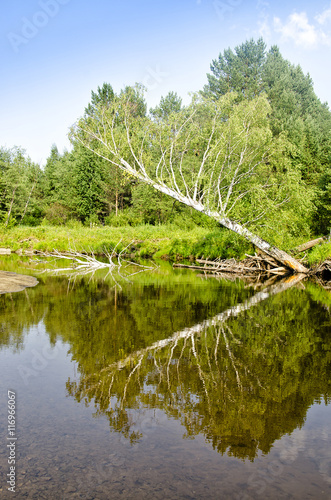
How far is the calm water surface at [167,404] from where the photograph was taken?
143 inches

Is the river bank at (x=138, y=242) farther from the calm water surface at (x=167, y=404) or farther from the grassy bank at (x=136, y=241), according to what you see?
the calm water surface at (x=167, y=404)

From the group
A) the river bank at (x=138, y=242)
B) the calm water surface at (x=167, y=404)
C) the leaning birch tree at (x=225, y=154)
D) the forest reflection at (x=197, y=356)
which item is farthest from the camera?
the river bank at (x=138, y=242)

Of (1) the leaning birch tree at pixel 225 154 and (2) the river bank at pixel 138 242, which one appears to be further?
(2) the river bank at pixel 138 242

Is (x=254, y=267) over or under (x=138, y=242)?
under

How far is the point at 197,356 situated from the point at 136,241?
31.7 m

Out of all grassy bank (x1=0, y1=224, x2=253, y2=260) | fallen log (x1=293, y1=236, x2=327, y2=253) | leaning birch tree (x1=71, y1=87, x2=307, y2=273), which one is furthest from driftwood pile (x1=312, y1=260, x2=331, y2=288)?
grassy bank (x1=0, y1=224, x2=253, y2=260)

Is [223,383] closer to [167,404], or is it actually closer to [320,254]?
[167,404]

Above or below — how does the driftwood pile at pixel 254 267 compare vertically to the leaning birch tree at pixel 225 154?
below

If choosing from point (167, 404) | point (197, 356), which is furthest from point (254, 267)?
point (167, 404)

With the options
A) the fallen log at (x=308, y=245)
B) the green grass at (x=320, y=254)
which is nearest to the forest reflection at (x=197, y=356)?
the green grass at (x=320, y=254)

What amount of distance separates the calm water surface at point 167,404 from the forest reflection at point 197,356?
26 mm

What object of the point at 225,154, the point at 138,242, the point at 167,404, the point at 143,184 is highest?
the point at 143,184

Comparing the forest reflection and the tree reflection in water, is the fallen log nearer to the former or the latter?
the forest reflection

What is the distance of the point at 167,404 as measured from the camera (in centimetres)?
519
